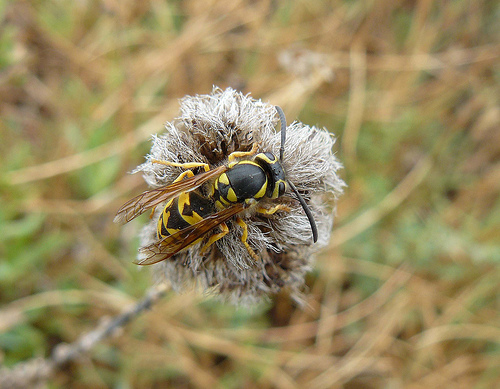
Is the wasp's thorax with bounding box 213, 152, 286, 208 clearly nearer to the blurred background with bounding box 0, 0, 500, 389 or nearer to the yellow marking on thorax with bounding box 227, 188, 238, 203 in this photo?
the yellow marking on thorax with bounding box 227, 188, 238, 203

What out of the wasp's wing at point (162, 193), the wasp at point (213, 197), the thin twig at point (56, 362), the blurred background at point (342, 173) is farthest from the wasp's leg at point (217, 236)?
the blurred background at point (342, 173)

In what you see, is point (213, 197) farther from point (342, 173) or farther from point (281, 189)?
point (342, 173)

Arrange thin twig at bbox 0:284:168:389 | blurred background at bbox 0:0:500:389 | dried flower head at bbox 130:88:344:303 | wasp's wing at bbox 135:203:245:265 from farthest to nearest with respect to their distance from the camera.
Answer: blurred background at bbox 0:0:500:389
thin twig at bbox 0:284:168:389
dried flower head at bbox 130:88:344:303
wasp's wing at bbox 135:203:245:265

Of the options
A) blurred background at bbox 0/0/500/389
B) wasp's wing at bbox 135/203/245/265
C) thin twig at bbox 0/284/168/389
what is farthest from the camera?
blurred background at bbox 0/0/500/389

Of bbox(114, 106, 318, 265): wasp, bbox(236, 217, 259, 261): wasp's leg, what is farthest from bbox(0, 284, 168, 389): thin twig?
bbox(236, 217, 259, 261): wasp's leg

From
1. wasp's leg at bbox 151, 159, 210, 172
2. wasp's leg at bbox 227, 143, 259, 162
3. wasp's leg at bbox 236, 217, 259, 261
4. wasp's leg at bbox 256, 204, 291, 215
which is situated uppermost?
wasp's leg at bbox 151, 159, 210, 172

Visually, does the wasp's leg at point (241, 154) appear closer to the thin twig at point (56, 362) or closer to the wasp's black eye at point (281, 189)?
the wasp's black eye at point (281, 189)
